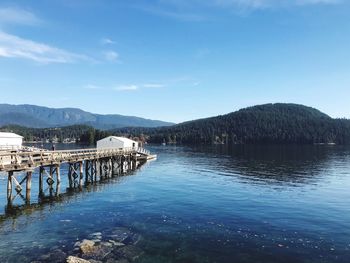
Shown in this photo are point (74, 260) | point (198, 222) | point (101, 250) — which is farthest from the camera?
point (198, 222)

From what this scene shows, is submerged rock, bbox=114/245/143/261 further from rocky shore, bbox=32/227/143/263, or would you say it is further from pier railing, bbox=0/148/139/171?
pier railing, bbox=0/148/139/171

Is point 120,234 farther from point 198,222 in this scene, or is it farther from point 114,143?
point 114,143

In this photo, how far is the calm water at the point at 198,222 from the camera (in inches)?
1049

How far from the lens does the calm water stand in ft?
87.4

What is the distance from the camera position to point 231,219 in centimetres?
3641

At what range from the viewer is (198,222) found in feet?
115

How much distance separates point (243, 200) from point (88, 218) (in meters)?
20.6

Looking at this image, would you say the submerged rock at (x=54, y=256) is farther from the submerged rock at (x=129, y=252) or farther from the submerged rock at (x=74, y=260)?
the submerged rock at (x=129, y=252)

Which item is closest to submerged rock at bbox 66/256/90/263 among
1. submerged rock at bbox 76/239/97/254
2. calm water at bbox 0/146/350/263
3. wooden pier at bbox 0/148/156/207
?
submerged rock at bbox 76/239/97/254

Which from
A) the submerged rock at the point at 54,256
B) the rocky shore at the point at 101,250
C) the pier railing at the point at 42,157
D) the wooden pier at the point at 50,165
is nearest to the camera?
the submerged rock at the point at 54,256

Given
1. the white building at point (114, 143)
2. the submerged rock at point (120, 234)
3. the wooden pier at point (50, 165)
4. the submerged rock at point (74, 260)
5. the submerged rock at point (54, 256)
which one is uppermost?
the white building at point (114, 143)

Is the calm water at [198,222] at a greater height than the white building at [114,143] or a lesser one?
lesser

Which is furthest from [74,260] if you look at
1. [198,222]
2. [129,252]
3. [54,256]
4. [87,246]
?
[198,222]

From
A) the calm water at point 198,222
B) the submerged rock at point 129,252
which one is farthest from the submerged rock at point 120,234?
the submerged rock at point 129,252
